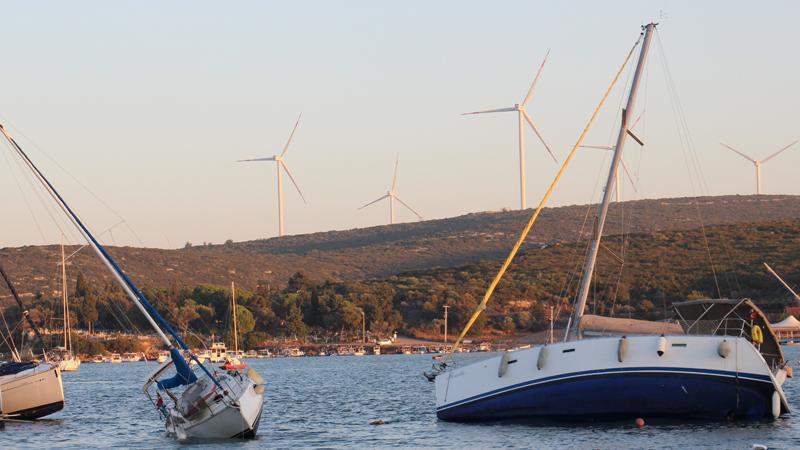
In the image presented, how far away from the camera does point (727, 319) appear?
43.1 metres

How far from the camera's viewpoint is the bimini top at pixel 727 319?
42594 mm

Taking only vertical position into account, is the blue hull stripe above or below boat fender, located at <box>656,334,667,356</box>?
below

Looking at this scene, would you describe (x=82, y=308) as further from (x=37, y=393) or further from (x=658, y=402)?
(x=658, y=402)

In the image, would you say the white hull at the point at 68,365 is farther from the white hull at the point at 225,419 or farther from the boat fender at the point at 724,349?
the boat fender at the point at 724,349

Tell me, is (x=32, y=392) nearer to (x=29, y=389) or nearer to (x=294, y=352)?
(x=29, y=389)

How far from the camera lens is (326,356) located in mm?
167000

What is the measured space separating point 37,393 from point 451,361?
18282 mm

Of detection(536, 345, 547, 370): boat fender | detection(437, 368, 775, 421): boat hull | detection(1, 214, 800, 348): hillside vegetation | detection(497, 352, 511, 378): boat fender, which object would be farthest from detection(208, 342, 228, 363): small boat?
detection(536, 345, 547, 370): boat fender

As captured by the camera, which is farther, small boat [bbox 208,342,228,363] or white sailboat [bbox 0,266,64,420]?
small boat [bbox 208,342,228,363]

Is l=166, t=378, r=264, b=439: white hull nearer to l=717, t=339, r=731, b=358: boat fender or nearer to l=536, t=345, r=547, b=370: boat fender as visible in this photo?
l=536, t=345, r=547, b=370: boat fender

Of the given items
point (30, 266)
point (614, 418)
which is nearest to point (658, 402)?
point (614, 418)

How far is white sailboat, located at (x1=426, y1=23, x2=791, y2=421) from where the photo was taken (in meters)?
38.9

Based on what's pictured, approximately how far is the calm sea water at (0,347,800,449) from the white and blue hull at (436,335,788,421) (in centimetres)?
62

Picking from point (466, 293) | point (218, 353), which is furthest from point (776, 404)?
point (466, 293)
